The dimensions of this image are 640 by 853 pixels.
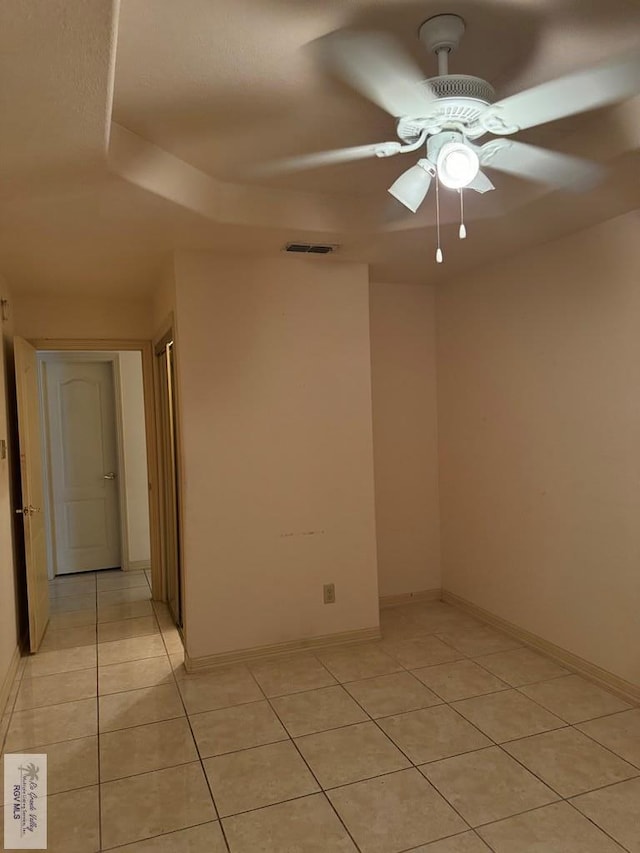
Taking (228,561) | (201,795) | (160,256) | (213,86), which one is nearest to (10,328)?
(160,256)

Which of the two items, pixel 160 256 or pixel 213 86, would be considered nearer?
pixel 213 86

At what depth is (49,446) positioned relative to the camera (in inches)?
221

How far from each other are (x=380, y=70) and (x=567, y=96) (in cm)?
64

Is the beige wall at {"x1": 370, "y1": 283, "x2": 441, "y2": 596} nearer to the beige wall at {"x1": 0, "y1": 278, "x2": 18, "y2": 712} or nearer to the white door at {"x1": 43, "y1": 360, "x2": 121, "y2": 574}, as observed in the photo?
the beige wall at {"x1": 0, "y1": 278, "x2": 18, "y2": 712}

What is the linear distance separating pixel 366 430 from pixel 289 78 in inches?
88.3

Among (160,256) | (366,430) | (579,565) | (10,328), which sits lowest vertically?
(579,565)

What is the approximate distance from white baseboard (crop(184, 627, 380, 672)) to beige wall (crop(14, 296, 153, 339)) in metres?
2.46

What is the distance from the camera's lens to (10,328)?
407 cm

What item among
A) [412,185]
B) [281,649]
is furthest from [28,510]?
[412,185]

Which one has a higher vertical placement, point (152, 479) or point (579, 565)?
point (152, 479)

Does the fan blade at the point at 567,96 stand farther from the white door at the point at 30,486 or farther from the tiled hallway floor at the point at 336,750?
the white door at the point at 30,486

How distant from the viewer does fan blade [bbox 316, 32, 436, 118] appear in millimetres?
1755

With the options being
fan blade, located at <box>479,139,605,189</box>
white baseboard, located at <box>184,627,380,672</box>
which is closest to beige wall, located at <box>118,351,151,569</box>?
white baseboard, located at <box>184,627,380,672</box>

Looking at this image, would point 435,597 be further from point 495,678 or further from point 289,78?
point 289,78
